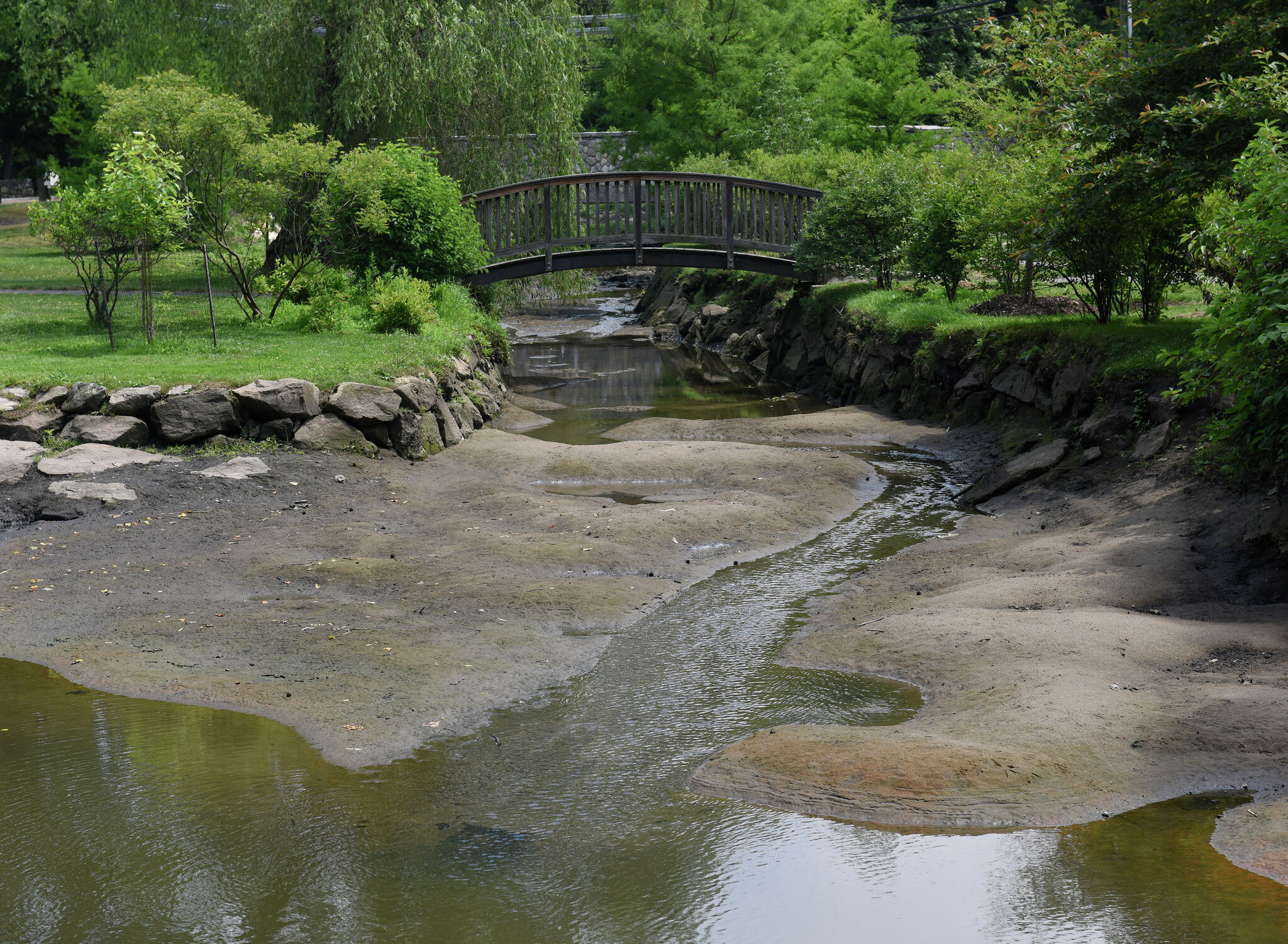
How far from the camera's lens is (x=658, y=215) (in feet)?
78.1

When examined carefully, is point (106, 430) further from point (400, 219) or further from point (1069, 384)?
point (1069, 384)

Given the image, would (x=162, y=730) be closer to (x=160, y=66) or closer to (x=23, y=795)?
(x=23, y=795)

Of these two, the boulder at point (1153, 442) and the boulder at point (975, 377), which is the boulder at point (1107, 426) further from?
the boulder at point (975, 377)

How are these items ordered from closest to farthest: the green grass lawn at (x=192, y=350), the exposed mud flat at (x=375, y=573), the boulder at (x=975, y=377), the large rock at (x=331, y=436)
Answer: the exposed mud flat at (x=375, y=573), the large rock at (x=331, y=436), the green grass lawn at (x=192, y=350), the boulder at (x=975, y=377)

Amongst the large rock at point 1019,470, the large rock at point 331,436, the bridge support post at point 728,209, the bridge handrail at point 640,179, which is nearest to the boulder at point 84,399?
the large rock at point 331,436

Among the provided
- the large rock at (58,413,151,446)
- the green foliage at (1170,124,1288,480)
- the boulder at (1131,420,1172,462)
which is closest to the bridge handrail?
the large rock at (58,413,151,446)

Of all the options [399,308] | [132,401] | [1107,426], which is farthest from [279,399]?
[1107,426]

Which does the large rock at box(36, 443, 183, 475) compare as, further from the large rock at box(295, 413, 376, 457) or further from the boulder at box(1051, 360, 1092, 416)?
the boulder at box(1051, 360, 1092, 416)

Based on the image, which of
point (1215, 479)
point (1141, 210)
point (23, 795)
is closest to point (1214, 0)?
point (1141, 210)

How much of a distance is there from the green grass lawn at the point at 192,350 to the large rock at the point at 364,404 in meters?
0.27

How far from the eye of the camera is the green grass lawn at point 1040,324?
517 inches

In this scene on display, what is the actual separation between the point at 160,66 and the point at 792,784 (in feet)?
77.9

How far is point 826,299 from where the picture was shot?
22766mm

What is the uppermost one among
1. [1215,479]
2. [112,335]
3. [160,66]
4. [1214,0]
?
[160,66]
